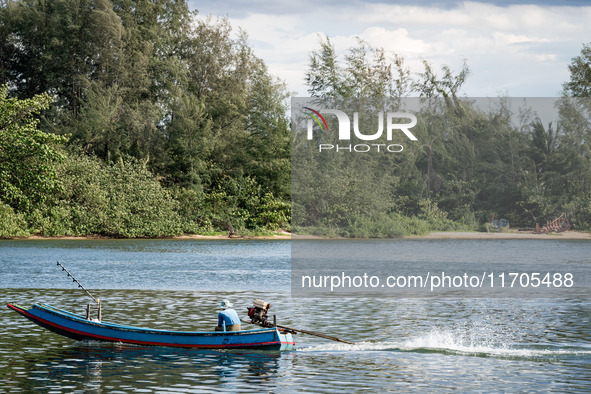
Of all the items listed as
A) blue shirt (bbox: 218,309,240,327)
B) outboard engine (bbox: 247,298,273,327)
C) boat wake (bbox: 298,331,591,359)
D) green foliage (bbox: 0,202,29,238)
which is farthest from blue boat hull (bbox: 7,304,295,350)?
green foliage (bbox: 0,202,29,238)

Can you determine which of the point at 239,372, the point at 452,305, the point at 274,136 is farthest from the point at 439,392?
the point at 274,136

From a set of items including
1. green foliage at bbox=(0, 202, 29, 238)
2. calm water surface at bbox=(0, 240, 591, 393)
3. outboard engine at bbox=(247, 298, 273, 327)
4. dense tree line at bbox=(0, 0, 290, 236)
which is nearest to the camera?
calm water surface at bbox=(0, 240, 591, 393)

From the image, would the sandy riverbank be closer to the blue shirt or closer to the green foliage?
the green foliage

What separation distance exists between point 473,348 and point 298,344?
5.14 meters

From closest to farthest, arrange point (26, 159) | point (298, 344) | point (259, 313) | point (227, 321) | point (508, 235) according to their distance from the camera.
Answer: point (227, 321) → point (259, 313) → point (298, 344) → point (26, 159) → point (508, 235)

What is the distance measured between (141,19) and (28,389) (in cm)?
7998

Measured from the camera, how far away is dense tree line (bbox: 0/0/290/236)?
8619 centimetres

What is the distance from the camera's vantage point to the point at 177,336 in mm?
23219

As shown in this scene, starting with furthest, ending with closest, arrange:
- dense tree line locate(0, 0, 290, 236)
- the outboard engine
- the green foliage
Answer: dense tree line locate(0, 0, 290, 236)
the green foliage
the outboard engine

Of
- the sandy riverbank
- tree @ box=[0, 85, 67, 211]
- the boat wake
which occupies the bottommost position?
the boat wake

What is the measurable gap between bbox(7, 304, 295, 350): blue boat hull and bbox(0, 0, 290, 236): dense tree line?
5805cm

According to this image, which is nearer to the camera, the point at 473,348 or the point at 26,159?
the point at 473,348

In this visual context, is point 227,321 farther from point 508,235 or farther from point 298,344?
point 508,235

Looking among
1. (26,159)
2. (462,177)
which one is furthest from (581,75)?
(26,159)
